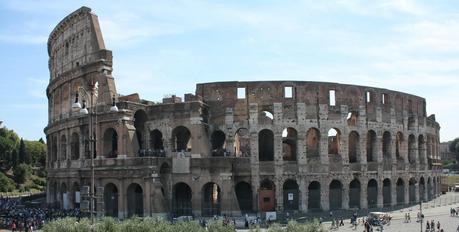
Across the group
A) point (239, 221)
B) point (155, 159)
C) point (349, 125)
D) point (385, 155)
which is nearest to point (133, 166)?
point (155, 159)

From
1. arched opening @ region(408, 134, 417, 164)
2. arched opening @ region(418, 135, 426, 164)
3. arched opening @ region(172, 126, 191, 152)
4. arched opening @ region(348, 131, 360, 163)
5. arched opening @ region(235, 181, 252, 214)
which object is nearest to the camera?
arched opening @ region(235, 181, 252, 214)

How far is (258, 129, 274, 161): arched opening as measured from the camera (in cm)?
4584

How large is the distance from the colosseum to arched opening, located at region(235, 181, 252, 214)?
0.09 metres

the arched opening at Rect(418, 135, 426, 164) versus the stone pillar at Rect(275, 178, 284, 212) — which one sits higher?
the arched opening at Rect(418, 135, 426, 164)

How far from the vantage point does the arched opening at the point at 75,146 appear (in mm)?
47438

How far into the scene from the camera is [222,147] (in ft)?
151

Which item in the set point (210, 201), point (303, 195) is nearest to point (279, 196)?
point (303, 195)

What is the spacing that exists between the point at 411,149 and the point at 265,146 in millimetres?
17612

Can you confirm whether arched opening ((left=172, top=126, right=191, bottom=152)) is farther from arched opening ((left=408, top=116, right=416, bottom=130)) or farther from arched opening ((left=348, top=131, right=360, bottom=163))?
arched opening ((left=408, top=116, right=416, bottom=130))

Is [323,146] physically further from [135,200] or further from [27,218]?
[27,218]

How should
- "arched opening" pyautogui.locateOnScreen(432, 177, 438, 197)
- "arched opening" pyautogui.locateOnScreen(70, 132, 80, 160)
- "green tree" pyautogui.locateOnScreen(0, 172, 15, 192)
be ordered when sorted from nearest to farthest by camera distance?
"arched opening" pyautogui.locateOnScreen(70, 132, 80, 160) < "arched opening" pyautogui.locateOnScreen(432, 177, 438, 197) < "green tree" pyautogui.locateOnScreen(0, 172, 15, 192)

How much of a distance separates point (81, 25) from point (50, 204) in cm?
1908

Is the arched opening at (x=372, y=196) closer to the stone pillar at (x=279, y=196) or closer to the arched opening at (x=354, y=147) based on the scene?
the arched opening at (x=354, y=147)

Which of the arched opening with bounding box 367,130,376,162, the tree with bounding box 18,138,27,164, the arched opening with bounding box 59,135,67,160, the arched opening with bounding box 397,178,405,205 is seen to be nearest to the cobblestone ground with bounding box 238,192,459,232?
the arched opening with bounding box 397,178,405,205
